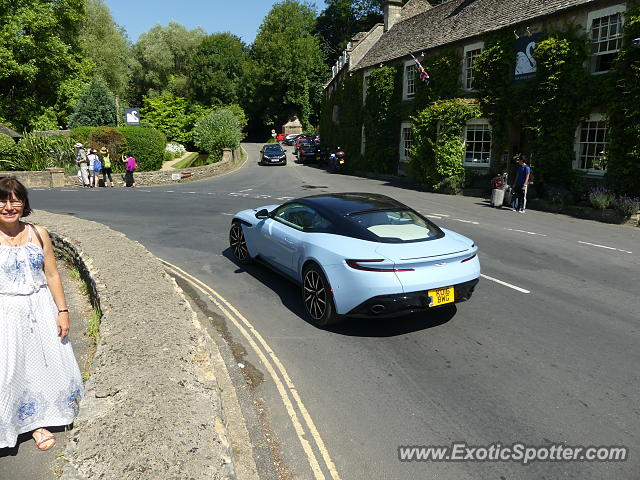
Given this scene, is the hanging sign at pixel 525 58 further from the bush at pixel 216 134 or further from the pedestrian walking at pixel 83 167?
the bush at pixel 216 134

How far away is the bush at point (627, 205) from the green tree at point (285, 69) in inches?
2230

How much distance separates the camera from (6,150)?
76.2ft

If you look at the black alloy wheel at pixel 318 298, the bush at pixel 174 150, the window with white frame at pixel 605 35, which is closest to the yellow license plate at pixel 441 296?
the black alloy wheel at pixel 318 298

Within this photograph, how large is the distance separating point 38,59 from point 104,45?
34.0ft

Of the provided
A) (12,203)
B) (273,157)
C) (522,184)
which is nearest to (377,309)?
(12,203)

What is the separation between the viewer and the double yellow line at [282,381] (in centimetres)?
345

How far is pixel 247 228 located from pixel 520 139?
16075 mm

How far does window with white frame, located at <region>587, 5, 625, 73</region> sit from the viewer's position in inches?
601

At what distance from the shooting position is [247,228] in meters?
7.93

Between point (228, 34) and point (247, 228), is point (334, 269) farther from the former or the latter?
point (228, 34)

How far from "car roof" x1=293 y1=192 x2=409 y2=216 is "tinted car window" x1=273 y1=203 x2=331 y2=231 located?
116mm

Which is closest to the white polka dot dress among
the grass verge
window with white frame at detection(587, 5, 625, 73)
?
window with white frame at detection(587, 5, 625, 73)

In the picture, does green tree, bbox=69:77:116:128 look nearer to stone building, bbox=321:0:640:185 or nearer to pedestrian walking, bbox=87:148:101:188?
pedestrian walking, bbox=87:148:101:188

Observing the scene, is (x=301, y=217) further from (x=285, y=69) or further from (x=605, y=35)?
(x=285, y=69)
